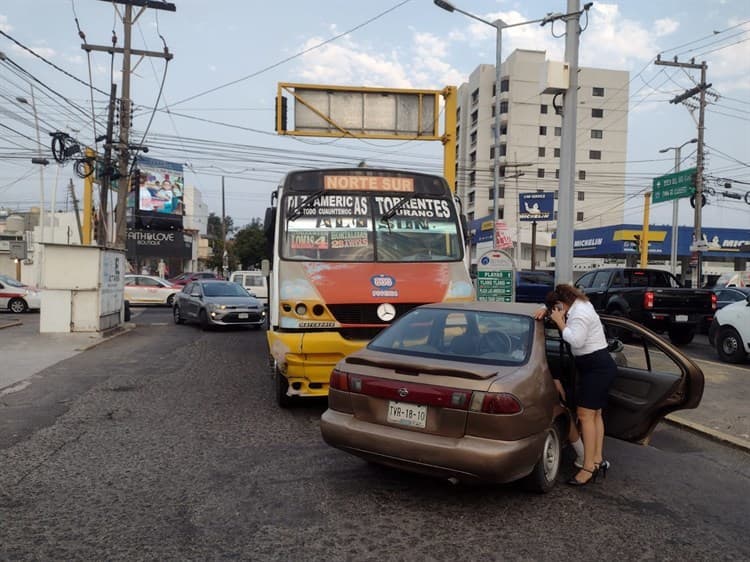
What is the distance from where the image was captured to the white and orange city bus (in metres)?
6.71

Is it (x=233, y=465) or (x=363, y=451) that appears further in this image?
(x=233, y=465)

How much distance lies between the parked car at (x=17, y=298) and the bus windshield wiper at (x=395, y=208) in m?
19.4

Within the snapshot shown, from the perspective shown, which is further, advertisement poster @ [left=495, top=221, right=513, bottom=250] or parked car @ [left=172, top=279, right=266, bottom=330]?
parked car @ [left=172, top=279, right=266, bottom=330]

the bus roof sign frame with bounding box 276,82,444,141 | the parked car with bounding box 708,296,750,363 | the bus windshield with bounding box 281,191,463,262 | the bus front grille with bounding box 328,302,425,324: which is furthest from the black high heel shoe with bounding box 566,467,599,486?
the bus roof sign frame with bounding box 276,82,444,141

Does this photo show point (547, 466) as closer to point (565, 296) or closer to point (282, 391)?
point (565, 296)

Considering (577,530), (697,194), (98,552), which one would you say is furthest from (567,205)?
(697,194)

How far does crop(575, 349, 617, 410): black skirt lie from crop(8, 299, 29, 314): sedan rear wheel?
22.7 metres

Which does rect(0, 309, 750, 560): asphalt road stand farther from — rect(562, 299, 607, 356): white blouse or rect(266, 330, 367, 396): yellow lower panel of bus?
rect(562, 299, 607, 356): white blouse

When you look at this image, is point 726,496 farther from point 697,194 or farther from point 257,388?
point 697,194

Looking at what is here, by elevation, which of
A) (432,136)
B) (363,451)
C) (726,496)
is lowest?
(726,496)

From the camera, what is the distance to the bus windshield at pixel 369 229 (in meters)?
7.40

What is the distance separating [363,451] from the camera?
14.3 ft

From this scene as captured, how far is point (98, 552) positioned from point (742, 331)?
11.5 m

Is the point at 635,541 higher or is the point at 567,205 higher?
the point at 567,205
